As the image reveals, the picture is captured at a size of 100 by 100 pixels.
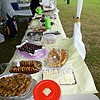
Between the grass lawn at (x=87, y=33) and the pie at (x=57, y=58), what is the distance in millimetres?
792

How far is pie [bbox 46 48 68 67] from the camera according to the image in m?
1.29

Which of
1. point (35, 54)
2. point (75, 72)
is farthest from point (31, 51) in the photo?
A: point (75, 72)

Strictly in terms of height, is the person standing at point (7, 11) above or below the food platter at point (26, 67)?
below

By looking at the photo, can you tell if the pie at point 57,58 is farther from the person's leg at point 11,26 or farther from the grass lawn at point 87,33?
the person's leg at point 11,26

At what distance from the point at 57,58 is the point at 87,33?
280 centimetres

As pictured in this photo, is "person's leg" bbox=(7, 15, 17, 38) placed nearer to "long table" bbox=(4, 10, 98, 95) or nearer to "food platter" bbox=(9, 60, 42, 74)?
"long table" bbox=(4, 10, 98, 95)

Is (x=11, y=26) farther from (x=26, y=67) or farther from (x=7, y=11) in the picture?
(x=26, y=67)

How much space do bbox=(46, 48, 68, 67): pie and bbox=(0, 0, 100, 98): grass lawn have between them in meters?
0.79

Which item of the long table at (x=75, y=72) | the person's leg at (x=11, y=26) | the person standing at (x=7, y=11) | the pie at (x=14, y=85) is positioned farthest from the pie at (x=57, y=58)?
the person's leg at (x=11, y=26)

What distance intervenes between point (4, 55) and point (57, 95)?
243cm

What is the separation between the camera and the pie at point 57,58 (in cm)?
129

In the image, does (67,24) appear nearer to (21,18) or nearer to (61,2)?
(21,18)

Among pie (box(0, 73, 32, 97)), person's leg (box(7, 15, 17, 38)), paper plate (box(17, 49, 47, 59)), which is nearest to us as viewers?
pie (box(0, 73, 32, 97))

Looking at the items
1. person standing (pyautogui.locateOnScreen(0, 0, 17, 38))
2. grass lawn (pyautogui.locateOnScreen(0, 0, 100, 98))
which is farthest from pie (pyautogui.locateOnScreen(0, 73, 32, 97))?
person standing (pyautogui.locateOnScreen(0, 0, 17, 38))
